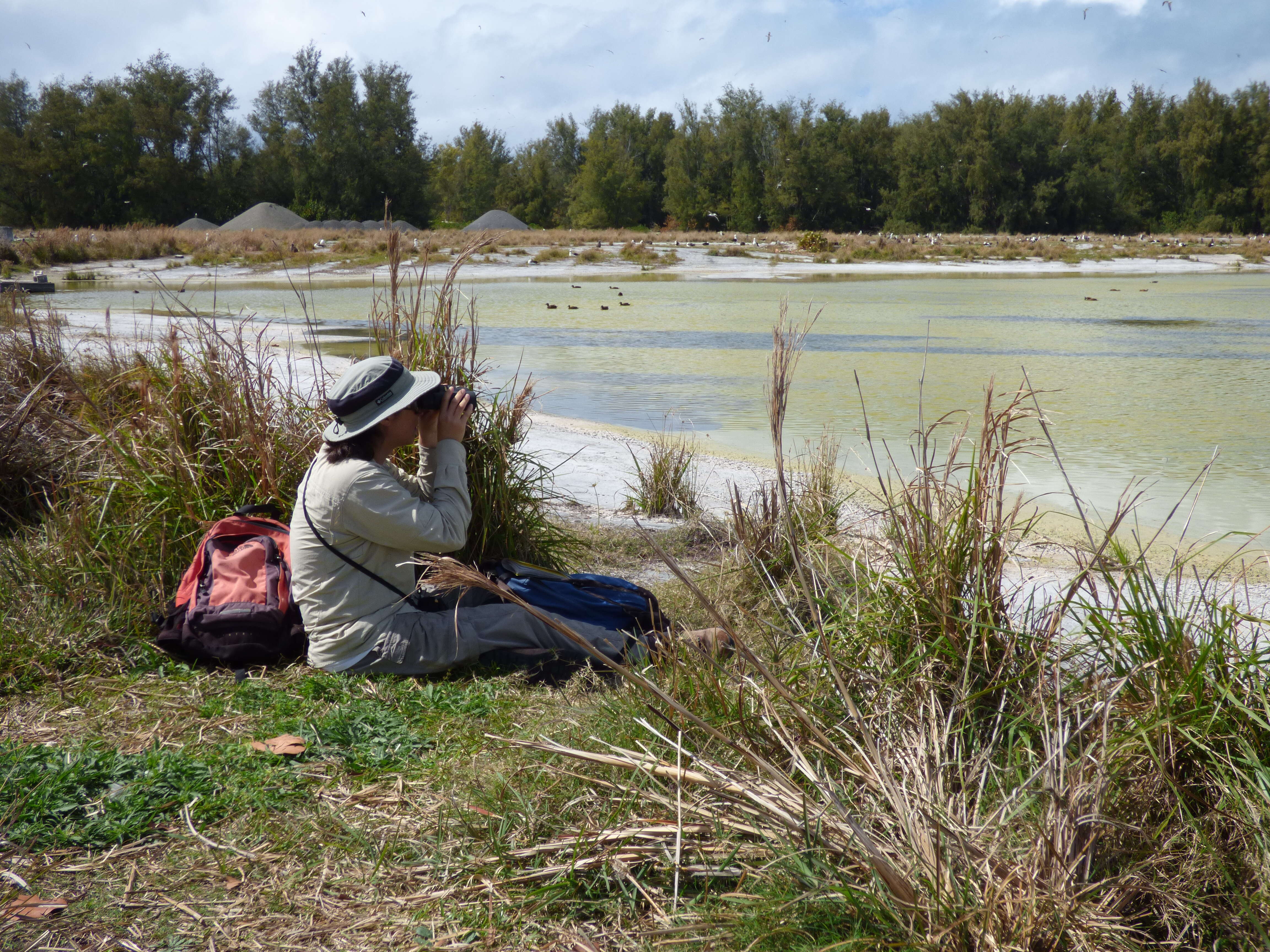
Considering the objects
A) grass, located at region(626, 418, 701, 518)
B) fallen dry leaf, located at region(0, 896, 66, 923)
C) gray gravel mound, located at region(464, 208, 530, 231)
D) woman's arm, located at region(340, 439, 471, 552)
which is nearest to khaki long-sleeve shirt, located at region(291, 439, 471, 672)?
woman's arm, located at region(340, 439, 471, 552)

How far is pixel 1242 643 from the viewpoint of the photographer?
2.33 m

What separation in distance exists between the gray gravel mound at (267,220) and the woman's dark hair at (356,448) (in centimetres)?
4045

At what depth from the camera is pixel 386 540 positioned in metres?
2.93

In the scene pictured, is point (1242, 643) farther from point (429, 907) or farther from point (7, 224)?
point (7, 224)

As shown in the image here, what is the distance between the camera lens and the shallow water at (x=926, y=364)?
664cm

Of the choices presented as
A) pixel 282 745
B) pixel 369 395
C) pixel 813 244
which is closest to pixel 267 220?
pixel 813 244

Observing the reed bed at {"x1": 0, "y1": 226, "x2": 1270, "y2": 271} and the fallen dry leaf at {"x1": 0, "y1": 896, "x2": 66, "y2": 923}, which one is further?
the reed bed at {"x1": 0, "y1": 226, "x2": 1270, "y2": 271}

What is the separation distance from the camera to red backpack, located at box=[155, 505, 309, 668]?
3.04m

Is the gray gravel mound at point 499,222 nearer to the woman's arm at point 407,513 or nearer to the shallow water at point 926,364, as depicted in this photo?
the shallow water at point 926,364

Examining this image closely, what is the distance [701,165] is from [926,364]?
186ft

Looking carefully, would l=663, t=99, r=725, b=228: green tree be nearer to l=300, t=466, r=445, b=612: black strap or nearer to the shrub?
the shrub

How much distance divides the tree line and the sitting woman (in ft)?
155

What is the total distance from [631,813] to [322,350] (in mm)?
9982

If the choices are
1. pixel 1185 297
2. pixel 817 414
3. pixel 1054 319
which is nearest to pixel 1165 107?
pixel 1185 297
